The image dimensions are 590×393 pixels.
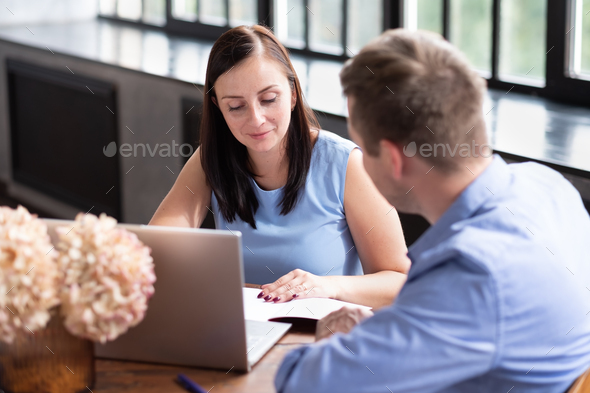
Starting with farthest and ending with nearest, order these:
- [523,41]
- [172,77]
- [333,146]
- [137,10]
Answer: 1. [137,10]
2. [172,77]
3. [523,41]
4. [333,146]

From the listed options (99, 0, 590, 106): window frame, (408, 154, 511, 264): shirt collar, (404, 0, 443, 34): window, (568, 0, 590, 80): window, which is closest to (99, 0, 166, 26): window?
(99, 0, 590, 106): window frame

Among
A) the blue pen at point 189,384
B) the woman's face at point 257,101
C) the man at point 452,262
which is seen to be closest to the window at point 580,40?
the woman's face at point 257,101

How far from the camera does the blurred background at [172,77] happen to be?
2.35 meters

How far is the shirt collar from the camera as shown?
2.95 feet

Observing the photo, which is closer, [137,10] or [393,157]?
[393,157]

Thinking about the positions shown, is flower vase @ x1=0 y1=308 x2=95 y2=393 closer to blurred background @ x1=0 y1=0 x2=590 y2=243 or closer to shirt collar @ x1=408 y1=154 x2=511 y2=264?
shirt collar @ x1=408 y1=154 x2=511 y2=264

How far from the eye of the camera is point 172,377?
3.56ft

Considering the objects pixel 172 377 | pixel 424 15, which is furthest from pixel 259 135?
pixel 424 15

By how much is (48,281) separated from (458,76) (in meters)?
0.61

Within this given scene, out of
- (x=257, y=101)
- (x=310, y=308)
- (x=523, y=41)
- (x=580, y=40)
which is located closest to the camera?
(x=310, y=308)

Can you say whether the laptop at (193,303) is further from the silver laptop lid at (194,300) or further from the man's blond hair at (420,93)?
the man's blond hair at (420,93)

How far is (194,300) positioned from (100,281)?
19 centimetres

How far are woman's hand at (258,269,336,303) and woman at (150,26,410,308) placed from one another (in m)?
0.13

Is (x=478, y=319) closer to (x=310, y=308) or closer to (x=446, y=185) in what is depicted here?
(x=446, y=185)
